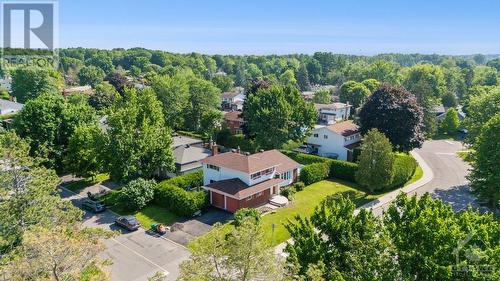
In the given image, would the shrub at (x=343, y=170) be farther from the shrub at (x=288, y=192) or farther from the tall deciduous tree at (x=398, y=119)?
the shrub at (x=288, y=192)

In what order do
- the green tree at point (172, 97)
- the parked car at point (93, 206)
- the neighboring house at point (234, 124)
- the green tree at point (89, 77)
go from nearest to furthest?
1. the parked car at point (93, 206)
2. the green tree at point (172, 97)
3. the neighboring house at point (234, 124)
4. the green tree at point (89, 77)

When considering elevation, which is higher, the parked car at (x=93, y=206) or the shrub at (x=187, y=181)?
the shrub at (x=187, y=181)

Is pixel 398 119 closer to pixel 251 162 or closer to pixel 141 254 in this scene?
pixel 251 162

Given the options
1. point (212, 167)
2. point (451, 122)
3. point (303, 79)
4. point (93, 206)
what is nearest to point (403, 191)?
point (212, 167)

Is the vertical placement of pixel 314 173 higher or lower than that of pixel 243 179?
lower

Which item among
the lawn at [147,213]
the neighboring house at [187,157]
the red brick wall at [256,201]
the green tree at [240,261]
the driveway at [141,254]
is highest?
the green tree at [240,261]

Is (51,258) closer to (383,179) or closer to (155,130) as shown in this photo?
(155,130)

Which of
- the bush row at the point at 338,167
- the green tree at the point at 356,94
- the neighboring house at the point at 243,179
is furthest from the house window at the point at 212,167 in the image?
the green tree at the point at 356,94
